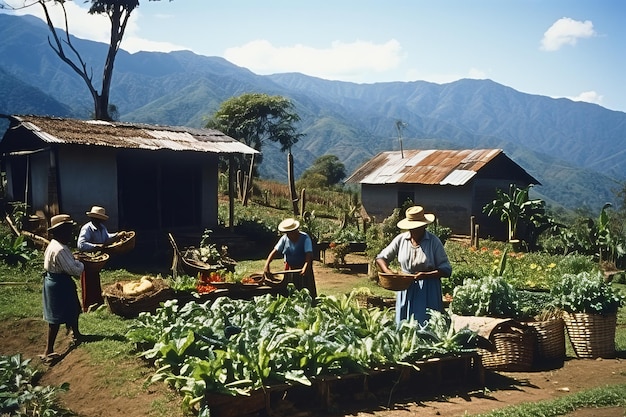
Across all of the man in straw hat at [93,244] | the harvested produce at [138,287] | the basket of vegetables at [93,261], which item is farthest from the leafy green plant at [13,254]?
the harvested produce at [138,287]

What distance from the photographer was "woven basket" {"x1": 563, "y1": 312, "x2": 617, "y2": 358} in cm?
660

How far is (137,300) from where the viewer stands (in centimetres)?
764

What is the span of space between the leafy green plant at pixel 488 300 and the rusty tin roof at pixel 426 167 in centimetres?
1487

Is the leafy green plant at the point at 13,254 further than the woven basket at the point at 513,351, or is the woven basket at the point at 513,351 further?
the leafy green plant at the point at 13,254

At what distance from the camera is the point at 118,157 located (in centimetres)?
1477

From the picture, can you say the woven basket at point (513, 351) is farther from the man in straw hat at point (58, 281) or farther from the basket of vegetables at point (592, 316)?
the man in straw hat at point (58, 281)

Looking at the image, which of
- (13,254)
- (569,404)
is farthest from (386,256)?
(13,254)

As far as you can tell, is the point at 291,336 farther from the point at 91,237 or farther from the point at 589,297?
the point at 91,237

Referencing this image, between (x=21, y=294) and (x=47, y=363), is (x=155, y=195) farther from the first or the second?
(x=47, y=363)

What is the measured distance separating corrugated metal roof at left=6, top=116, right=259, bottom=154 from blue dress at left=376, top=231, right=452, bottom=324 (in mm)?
9448

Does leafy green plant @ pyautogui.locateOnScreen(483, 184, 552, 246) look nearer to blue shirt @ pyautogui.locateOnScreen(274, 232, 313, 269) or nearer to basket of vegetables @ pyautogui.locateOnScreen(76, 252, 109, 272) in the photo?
blue shirt @ pyautogui.locateOnScreen(274, 232, 313, 269)

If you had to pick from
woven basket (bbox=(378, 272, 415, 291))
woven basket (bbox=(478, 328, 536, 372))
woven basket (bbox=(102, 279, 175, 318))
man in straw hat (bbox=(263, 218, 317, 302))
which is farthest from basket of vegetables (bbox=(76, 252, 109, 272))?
woven basket (bbox=(478, 328, 536, 372))

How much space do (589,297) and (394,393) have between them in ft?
9.68

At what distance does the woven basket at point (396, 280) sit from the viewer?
5641 millimetres
